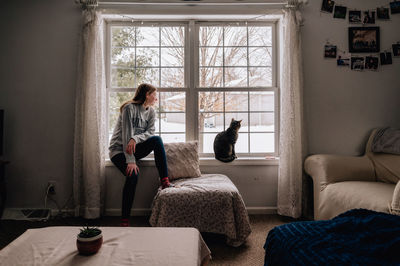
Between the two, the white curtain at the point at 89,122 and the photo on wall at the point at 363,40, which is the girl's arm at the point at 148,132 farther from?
the photo on wall at the point at 363,40

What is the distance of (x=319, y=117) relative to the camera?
296 centimetres

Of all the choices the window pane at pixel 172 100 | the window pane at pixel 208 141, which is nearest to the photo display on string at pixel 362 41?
the window pane at pixel 208 141

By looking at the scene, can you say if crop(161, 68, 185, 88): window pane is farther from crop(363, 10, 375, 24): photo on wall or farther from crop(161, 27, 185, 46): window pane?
crop(363, 10, 375, 24): photo on wall

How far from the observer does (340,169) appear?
8.04 feet

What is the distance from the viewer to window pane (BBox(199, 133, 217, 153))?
3.15m

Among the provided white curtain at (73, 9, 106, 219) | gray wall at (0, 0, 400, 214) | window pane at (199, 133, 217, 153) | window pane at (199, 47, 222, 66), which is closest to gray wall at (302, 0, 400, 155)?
gray wall at (0, 0, 400, 214)

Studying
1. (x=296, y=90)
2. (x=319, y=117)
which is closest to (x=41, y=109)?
(x=296, y=90)

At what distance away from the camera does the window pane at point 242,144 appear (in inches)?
125

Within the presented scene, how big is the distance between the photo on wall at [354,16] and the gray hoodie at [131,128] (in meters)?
2.55

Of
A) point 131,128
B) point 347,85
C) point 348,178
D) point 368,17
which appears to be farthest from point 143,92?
point 368,17

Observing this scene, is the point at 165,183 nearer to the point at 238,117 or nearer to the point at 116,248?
the point at 116,248

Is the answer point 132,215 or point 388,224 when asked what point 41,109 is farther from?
point 388,224

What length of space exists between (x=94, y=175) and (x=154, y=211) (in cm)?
100

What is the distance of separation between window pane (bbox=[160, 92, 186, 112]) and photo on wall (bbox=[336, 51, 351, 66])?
6.15 feet
